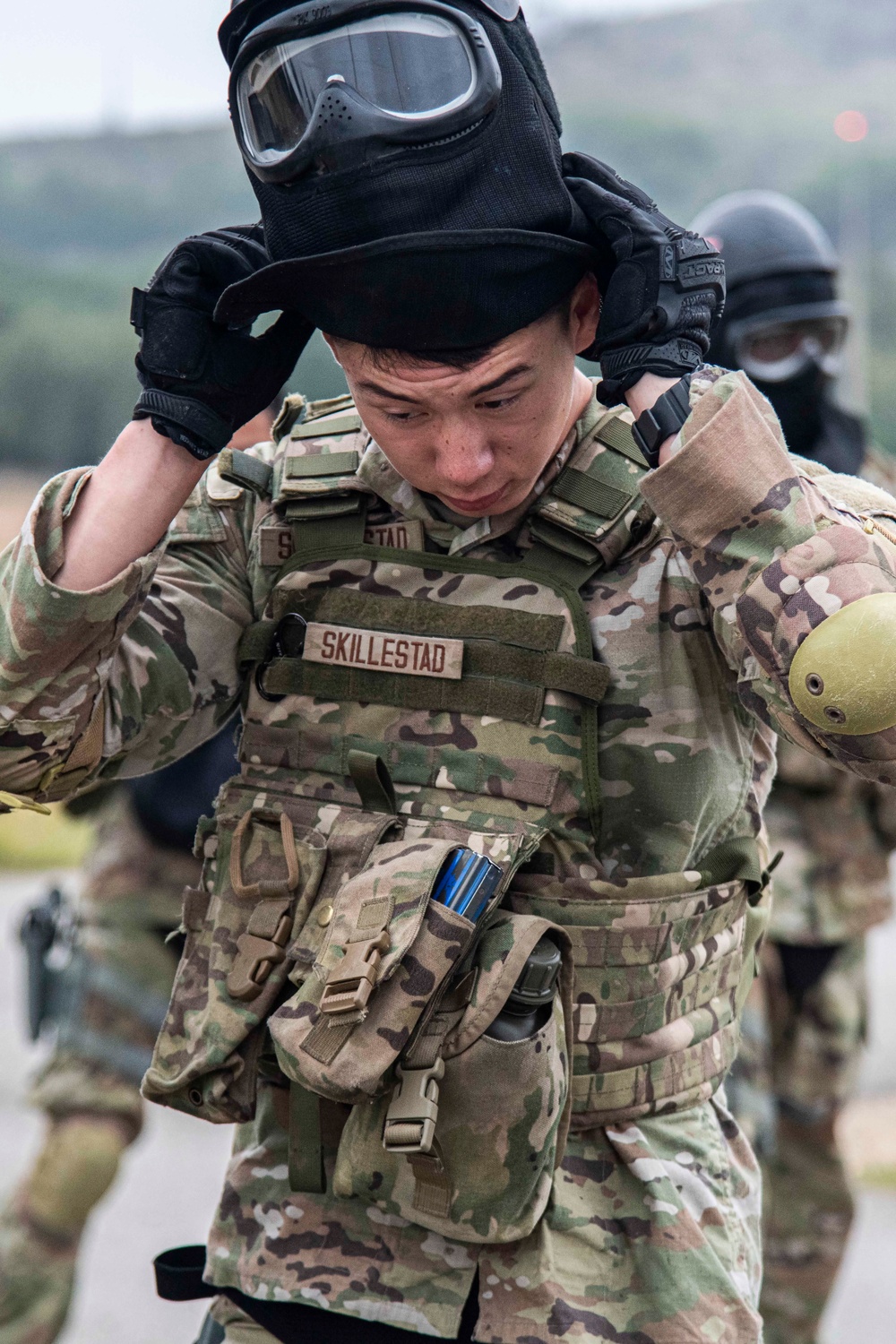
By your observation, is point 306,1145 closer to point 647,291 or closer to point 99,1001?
point 647,291

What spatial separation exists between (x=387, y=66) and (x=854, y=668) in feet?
2.78

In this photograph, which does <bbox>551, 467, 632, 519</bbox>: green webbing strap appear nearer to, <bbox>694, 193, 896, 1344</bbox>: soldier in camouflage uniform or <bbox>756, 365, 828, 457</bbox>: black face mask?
<bbox>694, 193, 896, 1344</bbox>: soldier in camouflage uniform

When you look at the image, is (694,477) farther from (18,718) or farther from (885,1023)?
(885,1023)

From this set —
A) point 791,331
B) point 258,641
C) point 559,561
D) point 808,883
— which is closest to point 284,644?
point 258,641

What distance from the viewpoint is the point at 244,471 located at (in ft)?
7.18

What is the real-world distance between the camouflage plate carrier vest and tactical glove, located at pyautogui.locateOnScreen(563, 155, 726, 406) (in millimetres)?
210

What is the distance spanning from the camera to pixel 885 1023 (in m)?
7.10

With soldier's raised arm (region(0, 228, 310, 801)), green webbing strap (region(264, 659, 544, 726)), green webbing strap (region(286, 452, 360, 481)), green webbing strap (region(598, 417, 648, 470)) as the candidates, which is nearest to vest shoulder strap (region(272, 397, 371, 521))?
green webbing strap (region(286, 452, 360, 481))

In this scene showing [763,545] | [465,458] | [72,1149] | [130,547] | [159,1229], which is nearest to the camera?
[763,545]

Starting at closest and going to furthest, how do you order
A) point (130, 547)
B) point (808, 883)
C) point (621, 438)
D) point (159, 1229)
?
1. point (130, 547)
2. point (621, 438)
3. point (808, 883)
4. point (159, 1229)

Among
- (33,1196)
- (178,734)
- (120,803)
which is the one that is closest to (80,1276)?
(33,1196)

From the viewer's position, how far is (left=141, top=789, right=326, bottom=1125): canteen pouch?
80.4 inches

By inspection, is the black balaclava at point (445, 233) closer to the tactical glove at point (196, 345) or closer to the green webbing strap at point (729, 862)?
the tactical glove at point (196, 345)

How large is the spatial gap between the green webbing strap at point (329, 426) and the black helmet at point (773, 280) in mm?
2305
